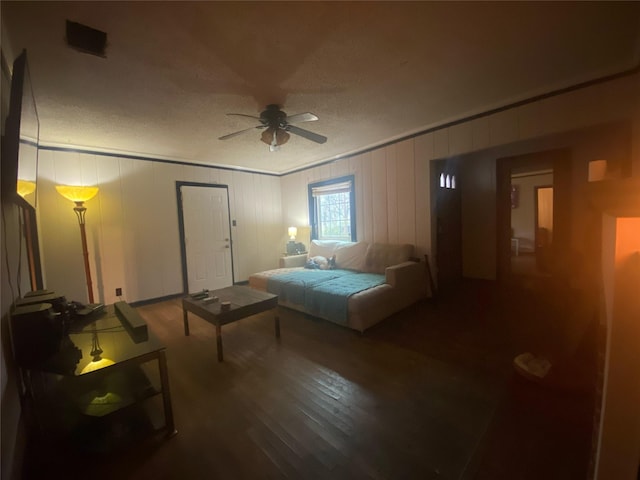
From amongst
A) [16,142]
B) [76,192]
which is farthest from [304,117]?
[76,192]

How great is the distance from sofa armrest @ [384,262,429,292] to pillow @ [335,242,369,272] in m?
0.73

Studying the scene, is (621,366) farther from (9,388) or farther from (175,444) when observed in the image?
(9,388)

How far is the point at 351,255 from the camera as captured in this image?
417cm

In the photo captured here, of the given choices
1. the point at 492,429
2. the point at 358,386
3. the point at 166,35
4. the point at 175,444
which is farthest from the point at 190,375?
the point at 166,35

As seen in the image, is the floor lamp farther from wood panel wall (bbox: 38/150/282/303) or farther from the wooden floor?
the wooden floor

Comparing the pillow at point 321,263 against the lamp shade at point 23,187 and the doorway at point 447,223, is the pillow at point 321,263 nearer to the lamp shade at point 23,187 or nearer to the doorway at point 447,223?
the doorway at point 447,223

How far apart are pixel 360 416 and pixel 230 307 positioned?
1428 mm

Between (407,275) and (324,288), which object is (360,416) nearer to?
→ (324,288)

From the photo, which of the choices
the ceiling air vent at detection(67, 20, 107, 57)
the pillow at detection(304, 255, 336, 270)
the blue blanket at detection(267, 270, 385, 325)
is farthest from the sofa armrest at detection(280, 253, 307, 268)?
the ceiling air vent at detection(67, 20, 107, 57)

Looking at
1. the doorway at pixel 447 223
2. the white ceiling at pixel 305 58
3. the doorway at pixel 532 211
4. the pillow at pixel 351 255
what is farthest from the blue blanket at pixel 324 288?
the doorway at pixel 532 211

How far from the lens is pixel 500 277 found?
4.16m

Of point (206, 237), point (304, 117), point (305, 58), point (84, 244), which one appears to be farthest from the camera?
point (206, 237)

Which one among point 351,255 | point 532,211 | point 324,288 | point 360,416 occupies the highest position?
point 532,211

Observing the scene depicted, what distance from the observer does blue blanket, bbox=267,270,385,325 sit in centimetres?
282
